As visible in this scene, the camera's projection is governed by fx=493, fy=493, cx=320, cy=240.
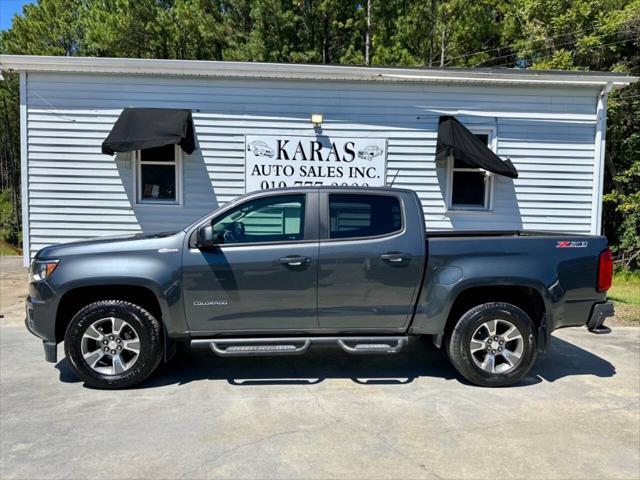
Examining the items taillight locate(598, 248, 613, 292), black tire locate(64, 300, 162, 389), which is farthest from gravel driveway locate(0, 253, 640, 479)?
taillight locate(598, 248, 613, 292)

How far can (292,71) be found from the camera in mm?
8352

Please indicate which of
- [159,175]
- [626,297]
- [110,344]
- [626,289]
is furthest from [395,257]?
[626,289]

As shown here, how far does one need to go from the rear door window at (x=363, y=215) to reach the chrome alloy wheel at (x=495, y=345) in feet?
4.18

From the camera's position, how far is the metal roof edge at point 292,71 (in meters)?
8.12

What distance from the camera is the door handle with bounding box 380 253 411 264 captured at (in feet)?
14.9

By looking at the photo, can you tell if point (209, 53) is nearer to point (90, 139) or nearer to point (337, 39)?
point (337, 39)

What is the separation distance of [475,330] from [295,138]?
16.7ft

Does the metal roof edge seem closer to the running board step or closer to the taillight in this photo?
the taillight

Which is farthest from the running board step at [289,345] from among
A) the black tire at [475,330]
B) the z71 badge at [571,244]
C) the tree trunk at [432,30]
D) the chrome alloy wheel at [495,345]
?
the tree trunk at [432,30]

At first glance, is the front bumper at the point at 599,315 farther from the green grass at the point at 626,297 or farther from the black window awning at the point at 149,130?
the black window awning at the point at 149,130

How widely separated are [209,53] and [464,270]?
15.7m

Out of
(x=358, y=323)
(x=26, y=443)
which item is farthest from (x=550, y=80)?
(x=26, y=443)

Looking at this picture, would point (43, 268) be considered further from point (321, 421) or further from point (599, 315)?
point (599, 315)

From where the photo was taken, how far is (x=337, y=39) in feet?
59.2
